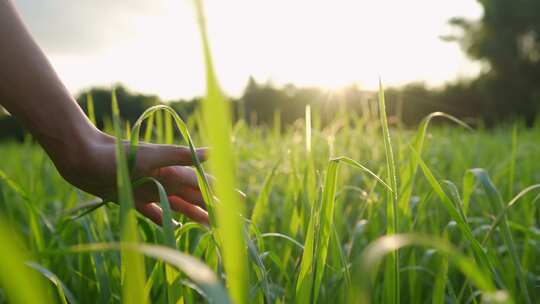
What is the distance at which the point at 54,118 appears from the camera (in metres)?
0.73

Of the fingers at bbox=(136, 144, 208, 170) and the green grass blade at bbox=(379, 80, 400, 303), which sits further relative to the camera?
the fingers at bbox=(136, 144, 208, 170)

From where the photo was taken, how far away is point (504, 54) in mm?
17203

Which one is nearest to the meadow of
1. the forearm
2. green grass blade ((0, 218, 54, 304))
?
green grass blade ((0, 218, 54, 304))

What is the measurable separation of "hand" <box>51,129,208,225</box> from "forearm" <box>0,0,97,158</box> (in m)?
0.02

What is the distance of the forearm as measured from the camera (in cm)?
71

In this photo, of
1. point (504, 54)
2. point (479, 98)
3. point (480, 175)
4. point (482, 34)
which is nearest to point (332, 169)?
point (480, 175)

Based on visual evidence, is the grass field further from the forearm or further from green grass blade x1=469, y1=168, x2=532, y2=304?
the forearm

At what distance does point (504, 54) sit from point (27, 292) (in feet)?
62.6

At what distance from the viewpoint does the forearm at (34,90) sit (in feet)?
2.34

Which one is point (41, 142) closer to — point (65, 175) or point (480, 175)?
point (65, 175)

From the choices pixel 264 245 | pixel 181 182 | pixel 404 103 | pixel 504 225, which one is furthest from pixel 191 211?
pixel 404 103

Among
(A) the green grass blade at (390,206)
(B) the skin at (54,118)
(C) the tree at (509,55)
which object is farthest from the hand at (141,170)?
(C) the tree at (509,55)

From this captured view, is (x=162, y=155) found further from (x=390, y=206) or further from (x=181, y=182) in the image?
(x=390, y=206)

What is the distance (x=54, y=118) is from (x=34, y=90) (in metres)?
0.05
